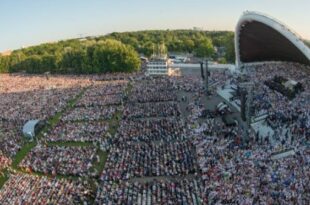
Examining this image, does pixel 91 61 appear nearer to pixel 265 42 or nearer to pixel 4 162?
pixel 265 42

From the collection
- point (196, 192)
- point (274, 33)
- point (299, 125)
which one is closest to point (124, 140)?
point (196, 192)

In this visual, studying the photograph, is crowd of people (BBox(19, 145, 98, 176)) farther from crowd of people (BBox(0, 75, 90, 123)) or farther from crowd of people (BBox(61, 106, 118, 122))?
crowd of people (BBox(0, 75, 90, 123))

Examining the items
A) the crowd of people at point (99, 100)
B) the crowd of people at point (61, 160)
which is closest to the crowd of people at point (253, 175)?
the crowd of people at point (61, 160)

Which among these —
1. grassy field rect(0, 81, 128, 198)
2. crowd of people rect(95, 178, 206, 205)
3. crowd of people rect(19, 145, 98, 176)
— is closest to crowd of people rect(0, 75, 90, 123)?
grassy field rect(0, 81, 128, 198)

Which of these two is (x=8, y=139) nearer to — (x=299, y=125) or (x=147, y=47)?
(x=299, y=125)

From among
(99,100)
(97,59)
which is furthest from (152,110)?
(97,59)

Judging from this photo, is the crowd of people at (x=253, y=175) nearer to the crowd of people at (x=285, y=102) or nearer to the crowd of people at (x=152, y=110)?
→ the crowd of people at (x=285, y=102)
